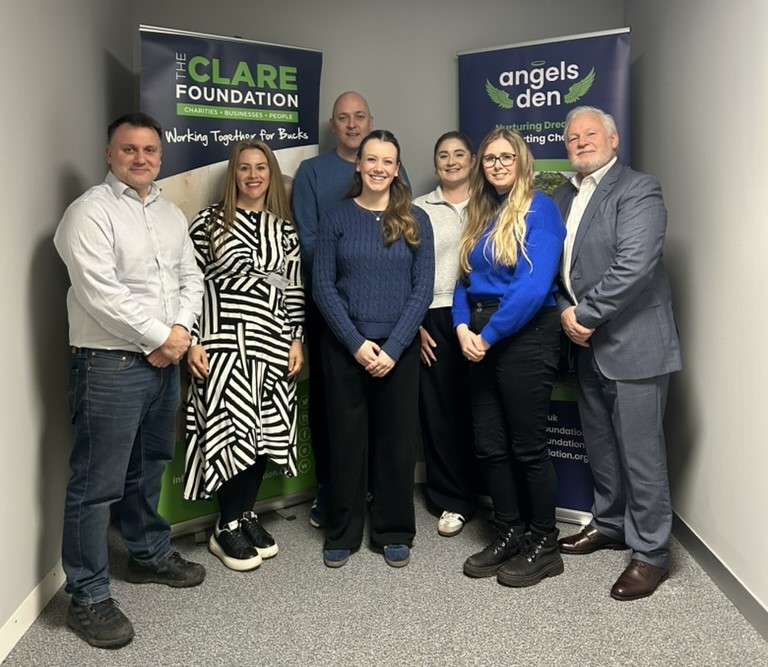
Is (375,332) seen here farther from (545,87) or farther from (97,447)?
(545,87)

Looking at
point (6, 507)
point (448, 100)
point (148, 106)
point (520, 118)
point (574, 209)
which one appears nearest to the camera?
point (6, 507)

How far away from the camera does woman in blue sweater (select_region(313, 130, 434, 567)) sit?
2.62m

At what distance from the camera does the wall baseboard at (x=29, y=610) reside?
2150 mm

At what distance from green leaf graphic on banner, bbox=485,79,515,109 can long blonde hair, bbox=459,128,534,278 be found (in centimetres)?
75

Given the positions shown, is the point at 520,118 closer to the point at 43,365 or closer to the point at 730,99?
the point at 730,99

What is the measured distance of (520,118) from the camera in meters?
3.29

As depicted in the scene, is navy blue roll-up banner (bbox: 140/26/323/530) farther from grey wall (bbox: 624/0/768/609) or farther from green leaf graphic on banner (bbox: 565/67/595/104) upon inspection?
grey wall (bbox: 624/0/768/609)

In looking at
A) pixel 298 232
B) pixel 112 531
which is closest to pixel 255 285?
pixel 298 232

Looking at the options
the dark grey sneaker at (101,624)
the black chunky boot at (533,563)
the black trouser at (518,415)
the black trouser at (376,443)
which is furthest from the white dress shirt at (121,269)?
the black chunky boot at (533,563)

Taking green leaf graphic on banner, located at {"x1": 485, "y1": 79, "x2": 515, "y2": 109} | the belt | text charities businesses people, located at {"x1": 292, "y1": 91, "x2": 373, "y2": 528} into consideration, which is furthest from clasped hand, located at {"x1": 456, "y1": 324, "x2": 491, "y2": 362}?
green leaf graphic on banner, located at {"x1": 485, "y1": 79, "x2": 515, "y2": 109}

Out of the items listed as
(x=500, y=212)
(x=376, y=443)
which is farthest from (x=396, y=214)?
(x=376, y=443)

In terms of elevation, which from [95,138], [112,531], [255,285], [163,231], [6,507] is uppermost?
[95,138]

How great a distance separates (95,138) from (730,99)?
251cm

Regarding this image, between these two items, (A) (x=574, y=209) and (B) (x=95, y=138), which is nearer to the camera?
(A) (x=574, y=209)
